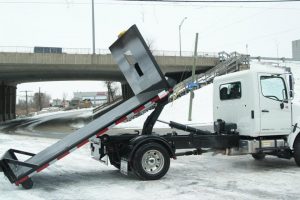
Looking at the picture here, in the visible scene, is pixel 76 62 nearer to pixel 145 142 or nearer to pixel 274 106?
pixel 274 106

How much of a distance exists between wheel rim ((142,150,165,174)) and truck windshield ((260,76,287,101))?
2912mm

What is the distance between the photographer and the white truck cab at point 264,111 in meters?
9.54

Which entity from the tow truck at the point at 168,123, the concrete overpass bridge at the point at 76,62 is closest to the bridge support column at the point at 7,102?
the concrete overpass bridge at the point at 76,62

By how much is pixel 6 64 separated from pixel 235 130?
31.0 m

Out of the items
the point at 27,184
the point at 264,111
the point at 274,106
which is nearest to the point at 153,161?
the point at 27,184

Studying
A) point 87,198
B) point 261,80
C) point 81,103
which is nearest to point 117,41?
point 261,80

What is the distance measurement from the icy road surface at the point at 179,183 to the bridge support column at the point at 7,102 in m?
43.8

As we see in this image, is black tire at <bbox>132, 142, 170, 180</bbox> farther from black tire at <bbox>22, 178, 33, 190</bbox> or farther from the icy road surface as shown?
black tire at <bbox>22, 178, 33, 190</bbox>

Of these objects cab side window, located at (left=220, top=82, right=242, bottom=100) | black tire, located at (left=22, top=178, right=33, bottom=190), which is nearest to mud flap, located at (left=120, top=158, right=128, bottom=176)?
black tire, located at (left=22, top=178, right=33, bottom=190)

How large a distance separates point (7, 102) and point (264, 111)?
1979 inches

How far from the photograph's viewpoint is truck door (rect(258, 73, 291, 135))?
9594mm

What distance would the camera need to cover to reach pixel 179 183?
27.6 ft

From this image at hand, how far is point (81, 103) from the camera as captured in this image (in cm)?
11825

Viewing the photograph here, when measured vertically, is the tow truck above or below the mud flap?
above
